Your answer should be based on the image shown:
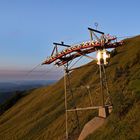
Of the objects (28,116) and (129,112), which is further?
(28,116)

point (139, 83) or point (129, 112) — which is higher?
point (139, 83)

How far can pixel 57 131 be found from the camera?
58.1 m

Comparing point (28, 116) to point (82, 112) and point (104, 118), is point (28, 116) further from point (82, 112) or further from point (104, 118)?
point (104, 118)

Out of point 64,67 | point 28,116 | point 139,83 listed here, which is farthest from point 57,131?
point 28,116

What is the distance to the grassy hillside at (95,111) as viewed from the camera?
983 inches

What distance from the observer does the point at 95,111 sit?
52.0 meters

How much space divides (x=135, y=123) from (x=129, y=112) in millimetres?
2214

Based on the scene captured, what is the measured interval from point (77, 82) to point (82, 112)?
148 ft

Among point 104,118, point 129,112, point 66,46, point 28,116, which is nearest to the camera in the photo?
point 129,112

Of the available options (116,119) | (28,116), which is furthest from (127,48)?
(116,119)

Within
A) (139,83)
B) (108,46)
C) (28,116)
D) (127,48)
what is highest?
(127,48)

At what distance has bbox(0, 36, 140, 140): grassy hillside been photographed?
983 inches

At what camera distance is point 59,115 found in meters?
75.0

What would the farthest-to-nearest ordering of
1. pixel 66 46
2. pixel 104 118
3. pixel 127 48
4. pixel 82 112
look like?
pixel 127 48 → pixel 82 112 → pixel 66 46 → pixel 104 118
